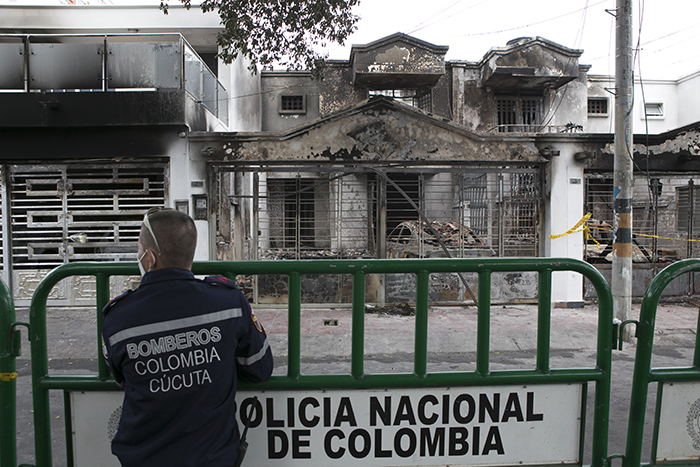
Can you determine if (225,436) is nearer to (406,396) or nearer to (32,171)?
(406,396)

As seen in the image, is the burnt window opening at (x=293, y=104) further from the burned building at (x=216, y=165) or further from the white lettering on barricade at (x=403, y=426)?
the white lettering on barricade at (x=403, y=426)

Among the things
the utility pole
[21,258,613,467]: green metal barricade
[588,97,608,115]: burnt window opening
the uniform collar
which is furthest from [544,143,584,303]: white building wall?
[588,97,608,115]: burnt window opening

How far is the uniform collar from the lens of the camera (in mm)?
1641

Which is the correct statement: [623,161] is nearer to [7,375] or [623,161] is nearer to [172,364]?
[172,364]

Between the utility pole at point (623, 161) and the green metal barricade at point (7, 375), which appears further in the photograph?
the utility pole at point (623, 161)

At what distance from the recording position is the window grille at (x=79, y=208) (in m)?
8.35

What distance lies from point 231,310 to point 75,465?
1.21 meters

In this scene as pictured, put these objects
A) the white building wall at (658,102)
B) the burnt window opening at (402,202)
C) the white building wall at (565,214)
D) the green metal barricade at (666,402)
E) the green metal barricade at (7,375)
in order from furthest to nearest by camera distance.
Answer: the white building wall at (658,102) → the burnt window opening at (402,202) → the white building wall at (565,214) → the green metal barricade at (666,402) → the green metal barricade at (7,375)

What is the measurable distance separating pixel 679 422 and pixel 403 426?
4.74 feet

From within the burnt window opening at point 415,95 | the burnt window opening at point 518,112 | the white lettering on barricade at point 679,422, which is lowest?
the white lettering on barricade at point 679,422

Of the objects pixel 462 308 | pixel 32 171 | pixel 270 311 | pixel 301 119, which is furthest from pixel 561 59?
pixel 32 171

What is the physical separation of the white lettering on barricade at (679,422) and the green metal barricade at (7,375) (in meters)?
3.17

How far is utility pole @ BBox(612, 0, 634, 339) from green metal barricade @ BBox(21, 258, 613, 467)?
4.86m

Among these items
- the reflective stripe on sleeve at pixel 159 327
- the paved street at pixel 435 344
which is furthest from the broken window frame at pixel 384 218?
the reflective stripe on sleeve at pixel 159 327
